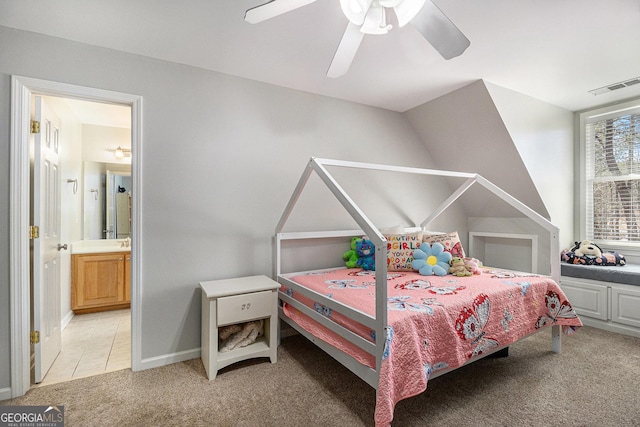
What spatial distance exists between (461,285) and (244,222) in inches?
69.4

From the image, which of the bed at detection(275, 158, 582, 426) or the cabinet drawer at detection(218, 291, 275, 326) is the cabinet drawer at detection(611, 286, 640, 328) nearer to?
the bed at detection(275, 158, 582, 426)

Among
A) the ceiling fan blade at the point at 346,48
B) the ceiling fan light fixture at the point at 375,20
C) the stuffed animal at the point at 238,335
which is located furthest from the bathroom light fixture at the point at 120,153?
the ceiling fan light fixture at the point at 375,20

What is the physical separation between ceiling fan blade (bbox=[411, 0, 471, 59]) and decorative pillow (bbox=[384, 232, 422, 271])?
1689mm

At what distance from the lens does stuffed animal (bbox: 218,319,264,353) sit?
7.28 feet

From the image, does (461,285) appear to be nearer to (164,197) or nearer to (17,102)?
(164,197)

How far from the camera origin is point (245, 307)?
2.13m

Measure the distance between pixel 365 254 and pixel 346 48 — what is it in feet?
6.01

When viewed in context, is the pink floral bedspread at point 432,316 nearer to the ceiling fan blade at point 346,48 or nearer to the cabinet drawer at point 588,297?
the cabinet drawer at point 588,297

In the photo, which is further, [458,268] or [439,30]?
[458,268]

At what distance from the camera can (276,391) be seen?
1916 millimetres

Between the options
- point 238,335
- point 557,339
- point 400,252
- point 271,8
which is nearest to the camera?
point 271,8

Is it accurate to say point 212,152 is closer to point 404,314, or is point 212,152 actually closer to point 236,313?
point 236,313

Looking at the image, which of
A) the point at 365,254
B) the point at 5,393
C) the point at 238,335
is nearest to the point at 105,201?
the point at 5,393

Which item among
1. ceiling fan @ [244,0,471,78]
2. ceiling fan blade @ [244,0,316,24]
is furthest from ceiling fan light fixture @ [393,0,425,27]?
ceiling fan blade @ [244,0,316,24]
